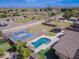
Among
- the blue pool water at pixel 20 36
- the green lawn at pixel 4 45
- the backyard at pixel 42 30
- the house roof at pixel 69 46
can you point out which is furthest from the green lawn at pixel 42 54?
the backyard at pixel 42 30

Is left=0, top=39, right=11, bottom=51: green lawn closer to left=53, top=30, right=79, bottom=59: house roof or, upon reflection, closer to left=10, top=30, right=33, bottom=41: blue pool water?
left=10, top=30, right=33, bottom=41: blue pool water

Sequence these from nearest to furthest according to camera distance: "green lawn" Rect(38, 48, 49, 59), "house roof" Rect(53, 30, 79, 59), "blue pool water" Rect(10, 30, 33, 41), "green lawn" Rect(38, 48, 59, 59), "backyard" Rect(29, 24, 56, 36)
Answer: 1. "house roof" Rect(53, 30, 79, 59)
2. "green lawn" Rect(38, 48, 49, 59)
3. "green lawn" Rect(38, 48, 59, 59)
4. "blue pool water" Rect(10, 30, 33, 41)
5. "backyard" Rect(29, 24, 56, 36)

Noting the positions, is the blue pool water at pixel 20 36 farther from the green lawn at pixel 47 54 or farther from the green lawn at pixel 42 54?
the green lawn at pixel 47 54

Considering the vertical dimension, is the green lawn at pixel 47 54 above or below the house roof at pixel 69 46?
below

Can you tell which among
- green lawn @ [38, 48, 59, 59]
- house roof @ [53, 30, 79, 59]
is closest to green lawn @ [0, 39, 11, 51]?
green lawn @ [38, 48, 59, 59]

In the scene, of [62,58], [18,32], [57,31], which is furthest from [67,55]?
[18,32]

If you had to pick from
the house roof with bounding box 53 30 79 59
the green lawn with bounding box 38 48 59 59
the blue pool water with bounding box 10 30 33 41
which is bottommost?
the blue pool water with bounding box 10 30 33 41

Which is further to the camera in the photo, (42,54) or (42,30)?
(42,30)

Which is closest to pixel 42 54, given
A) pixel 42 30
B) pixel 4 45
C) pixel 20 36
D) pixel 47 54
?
pixel 47 54

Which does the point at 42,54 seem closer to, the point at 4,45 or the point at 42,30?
the point at 4,45

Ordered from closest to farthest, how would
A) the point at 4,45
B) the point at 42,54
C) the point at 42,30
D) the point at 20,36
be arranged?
1. the point at 42,54
2. the point at 4,45
3. the point at 20,36
4. the point at 42,30

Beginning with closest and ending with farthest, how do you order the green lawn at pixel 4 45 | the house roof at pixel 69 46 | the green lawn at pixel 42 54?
the house roof at pixel 69 46 → the green lawn at pixel 42 54 → the green lawn at pixel 4 45

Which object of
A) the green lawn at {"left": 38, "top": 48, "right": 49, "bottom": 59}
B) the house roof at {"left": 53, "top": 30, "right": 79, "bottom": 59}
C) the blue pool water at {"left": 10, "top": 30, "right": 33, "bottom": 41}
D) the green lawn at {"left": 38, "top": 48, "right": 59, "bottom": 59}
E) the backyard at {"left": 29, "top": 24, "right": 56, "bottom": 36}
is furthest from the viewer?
the backyard at {"left": 29, "top": 24, "right": 56, "bottom": 36}
